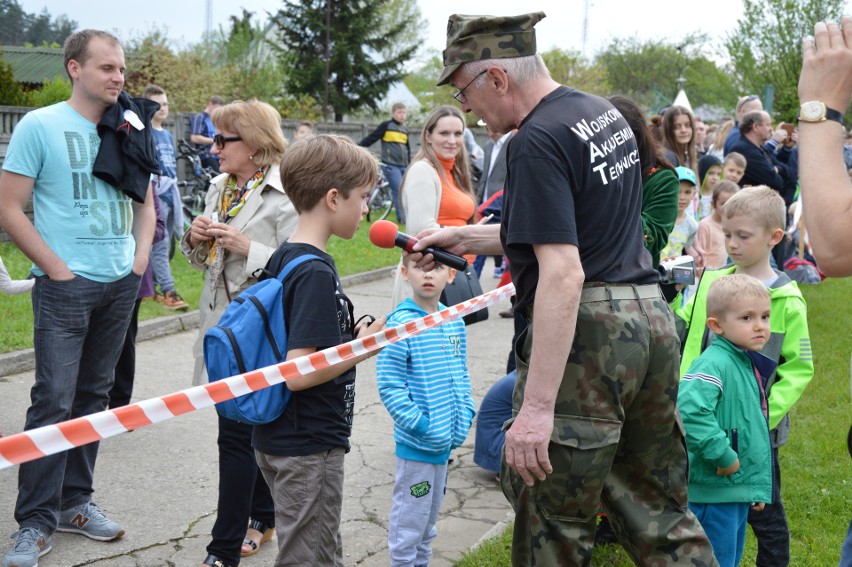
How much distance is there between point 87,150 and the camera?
13.9 ft

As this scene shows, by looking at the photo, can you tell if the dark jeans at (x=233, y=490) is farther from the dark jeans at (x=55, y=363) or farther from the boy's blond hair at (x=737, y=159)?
the boy's blond hair at (x=737, y=159)

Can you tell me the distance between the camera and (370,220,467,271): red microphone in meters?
3.50

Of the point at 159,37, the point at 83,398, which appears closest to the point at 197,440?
the point at 83,398

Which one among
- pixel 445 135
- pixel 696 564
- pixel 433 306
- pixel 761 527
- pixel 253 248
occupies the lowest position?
pixel 761 527

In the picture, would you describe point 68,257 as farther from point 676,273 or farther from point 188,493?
point 676,273

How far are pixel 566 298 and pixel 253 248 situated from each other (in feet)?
6.47

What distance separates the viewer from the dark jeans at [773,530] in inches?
153

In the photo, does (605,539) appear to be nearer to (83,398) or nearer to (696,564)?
Result: (696,564)

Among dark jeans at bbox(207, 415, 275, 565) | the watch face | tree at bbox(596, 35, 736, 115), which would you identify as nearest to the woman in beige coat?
dark jeans at bbox(207, 415, 275, 565)

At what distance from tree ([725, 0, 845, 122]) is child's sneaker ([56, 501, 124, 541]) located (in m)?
32.2

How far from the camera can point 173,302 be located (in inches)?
376

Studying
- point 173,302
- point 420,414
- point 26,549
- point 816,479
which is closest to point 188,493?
point 26,549

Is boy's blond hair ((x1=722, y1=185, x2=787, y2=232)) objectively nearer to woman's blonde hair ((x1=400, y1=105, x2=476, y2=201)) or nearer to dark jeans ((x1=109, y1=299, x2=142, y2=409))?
woman's blonde hair ((x1=400, y1=105, x2=476, y2=201))

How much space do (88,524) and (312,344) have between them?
7.07ft
